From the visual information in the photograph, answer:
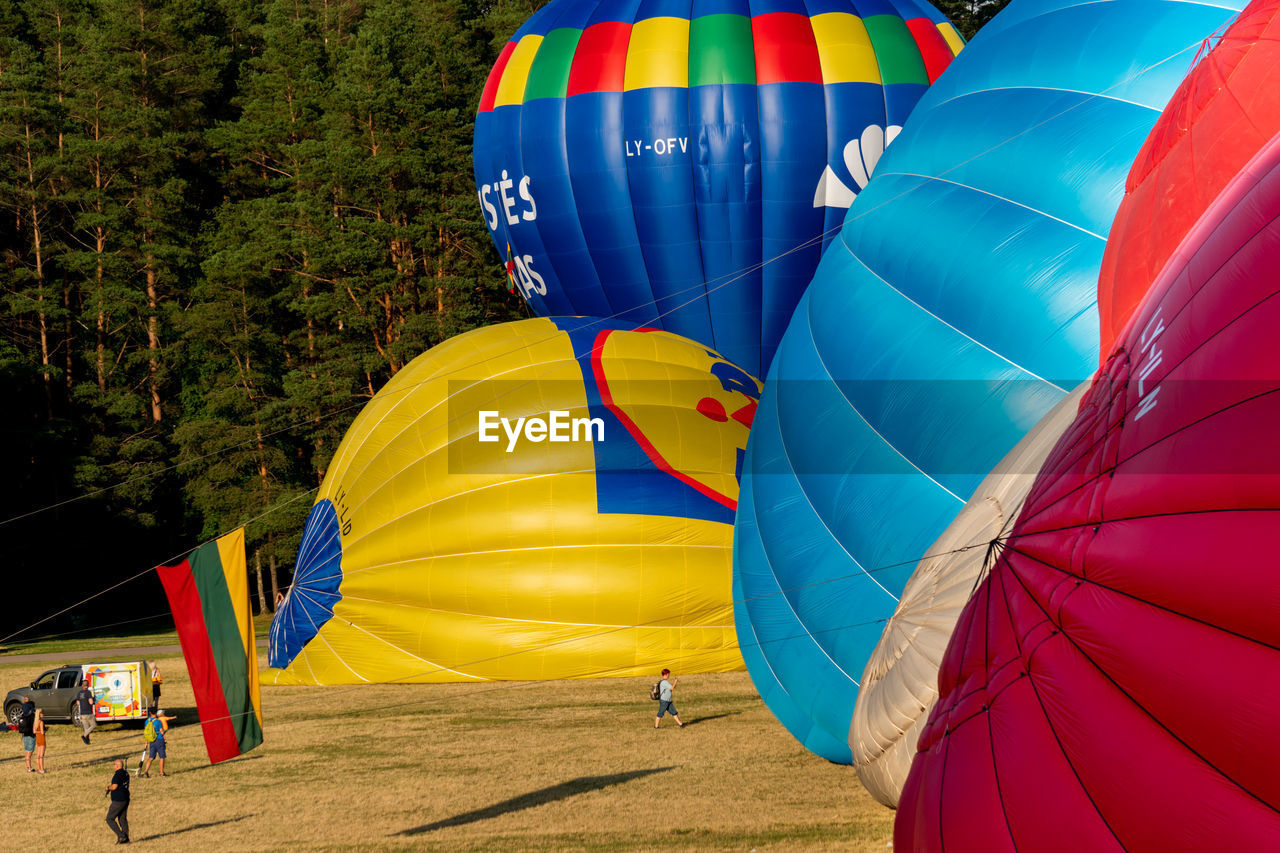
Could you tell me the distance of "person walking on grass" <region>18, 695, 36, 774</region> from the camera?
47.8ft

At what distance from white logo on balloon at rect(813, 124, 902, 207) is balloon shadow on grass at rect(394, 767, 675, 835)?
10.0 metres

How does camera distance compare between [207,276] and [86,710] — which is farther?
[207,276]

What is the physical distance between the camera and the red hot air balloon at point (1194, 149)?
591 cm

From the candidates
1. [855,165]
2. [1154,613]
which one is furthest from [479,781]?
[855,165]

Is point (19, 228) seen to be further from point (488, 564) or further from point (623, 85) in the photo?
point (488, 564)

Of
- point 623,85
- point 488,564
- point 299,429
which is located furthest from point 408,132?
point 488,564

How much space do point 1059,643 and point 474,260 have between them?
1491 inches

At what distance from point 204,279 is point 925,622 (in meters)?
39.3

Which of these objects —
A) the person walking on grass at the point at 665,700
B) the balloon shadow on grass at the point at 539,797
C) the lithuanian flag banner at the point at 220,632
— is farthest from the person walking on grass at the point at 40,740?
the person walking on grass at the point at 665,700

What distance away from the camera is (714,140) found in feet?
63.2

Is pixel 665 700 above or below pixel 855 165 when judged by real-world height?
below

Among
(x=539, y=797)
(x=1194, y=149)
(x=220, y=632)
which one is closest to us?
(x=1194, y=149)

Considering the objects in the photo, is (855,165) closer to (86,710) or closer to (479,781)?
(479,781)

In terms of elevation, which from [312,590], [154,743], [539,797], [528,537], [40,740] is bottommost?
[539,797]
